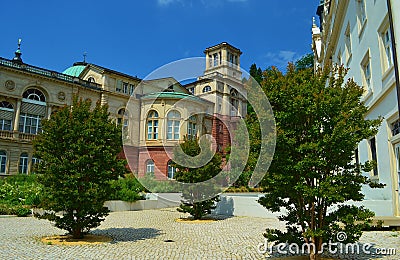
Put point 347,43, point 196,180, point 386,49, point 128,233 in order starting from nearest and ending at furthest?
point 128,233 < point 386,49 < point 196,180 < point 347,43

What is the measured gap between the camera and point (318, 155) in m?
6.57

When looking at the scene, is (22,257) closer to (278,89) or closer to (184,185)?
(278,89)

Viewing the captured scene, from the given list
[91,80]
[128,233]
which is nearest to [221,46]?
[91,80]

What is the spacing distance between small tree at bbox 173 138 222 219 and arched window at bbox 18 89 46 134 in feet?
68.0

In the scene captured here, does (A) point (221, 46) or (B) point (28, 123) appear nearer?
(B) point (28, 123)

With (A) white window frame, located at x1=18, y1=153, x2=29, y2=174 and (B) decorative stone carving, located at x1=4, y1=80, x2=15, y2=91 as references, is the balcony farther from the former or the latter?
(B) decorative stone carving, located at x1=4, y1=80, x2=15, y2=91

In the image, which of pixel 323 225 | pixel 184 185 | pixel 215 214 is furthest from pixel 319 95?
pixel 215 214

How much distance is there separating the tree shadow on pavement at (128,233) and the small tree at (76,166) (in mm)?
1090

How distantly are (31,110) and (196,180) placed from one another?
22.1 meters

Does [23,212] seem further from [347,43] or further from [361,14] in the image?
[347,43]

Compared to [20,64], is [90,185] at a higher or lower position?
lower

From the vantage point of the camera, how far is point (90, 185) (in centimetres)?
1010

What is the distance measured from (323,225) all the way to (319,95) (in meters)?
2.68

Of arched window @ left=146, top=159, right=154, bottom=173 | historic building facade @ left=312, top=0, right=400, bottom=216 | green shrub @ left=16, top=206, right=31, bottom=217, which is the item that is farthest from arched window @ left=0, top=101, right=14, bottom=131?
historic building facade @ left=312, top=0, right=400, bottom=216
